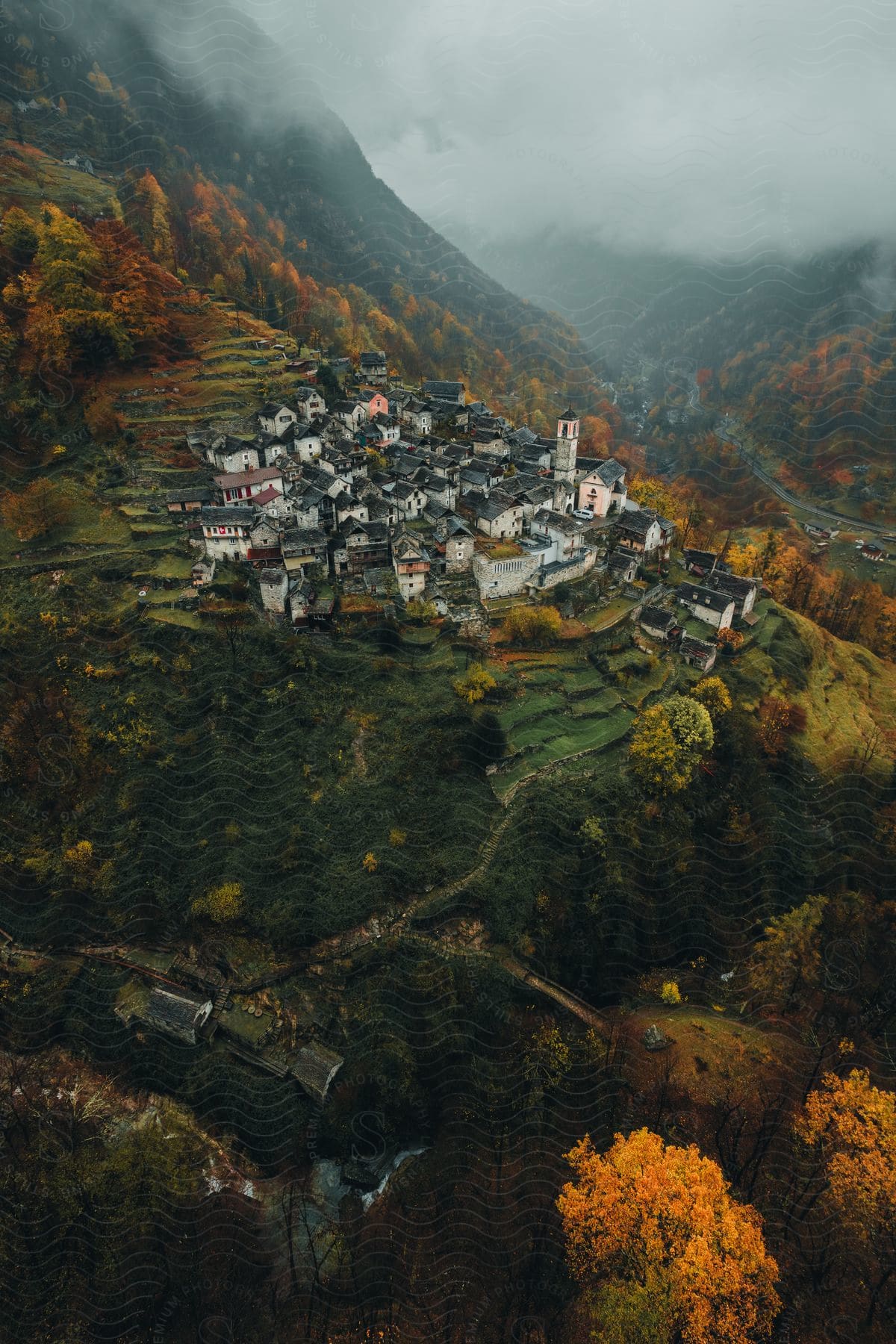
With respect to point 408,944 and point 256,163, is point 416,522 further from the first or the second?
point 256,163

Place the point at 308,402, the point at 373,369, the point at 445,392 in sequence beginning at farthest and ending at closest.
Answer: the point at 373,369, the point at 445,392, the point at 308,402

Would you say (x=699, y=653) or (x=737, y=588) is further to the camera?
(x=737, y=588)

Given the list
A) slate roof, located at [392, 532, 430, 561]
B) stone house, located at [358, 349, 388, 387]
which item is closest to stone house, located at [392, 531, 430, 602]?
slate roof, located at [392, 532, 430, 561]

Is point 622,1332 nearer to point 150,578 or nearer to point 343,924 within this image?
point 343,924

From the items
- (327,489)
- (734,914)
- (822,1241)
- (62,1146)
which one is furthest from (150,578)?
(822,1241)

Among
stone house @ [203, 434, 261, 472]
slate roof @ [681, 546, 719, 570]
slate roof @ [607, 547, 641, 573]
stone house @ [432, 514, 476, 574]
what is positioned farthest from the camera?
slate roof @ [681, 546, 719, 570]

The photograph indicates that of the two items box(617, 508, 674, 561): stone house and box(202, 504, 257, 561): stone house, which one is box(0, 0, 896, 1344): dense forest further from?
box(617, 508, 674, 561): stone house

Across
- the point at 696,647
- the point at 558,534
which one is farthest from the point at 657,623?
the point at 558,534
